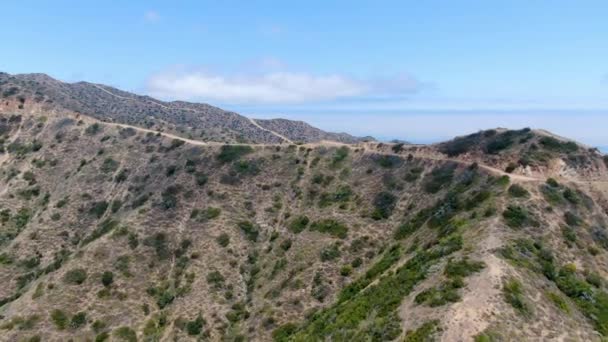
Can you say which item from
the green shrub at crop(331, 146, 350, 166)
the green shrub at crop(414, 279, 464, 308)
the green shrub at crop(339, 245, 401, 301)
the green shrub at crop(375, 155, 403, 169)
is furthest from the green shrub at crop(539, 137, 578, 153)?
the green shrub at crop(414, 279, 464, 308)

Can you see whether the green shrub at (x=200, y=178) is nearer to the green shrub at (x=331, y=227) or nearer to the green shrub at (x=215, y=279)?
the green shrub at (x=215, y=279)

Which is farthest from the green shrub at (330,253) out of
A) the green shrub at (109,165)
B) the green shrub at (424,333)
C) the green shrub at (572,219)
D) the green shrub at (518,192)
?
the green shrub at (109,165)

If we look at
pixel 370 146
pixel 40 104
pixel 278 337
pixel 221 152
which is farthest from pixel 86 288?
pixel 40 104

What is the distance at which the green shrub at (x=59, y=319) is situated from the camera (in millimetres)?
67106

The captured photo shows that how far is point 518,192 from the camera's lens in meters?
64.8

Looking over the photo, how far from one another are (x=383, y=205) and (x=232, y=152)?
39.9m

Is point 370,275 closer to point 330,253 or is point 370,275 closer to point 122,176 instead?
point 330,253

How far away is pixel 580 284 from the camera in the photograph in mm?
50281

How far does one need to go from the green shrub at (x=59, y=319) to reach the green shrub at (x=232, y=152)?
1788 inches

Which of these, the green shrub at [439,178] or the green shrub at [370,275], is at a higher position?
the green shrub at [439,178]

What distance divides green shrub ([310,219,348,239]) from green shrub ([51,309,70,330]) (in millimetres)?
39042

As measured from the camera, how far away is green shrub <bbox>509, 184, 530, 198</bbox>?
Result: 64000 millimetres

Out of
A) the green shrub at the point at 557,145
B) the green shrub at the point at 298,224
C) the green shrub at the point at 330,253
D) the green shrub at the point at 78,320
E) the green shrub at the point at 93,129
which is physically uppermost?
the green shrub at the point at 557,145

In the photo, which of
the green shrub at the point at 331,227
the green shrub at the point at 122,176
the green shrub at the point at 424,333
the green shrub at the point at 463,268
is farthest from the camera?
the green shrub at the point at 122,176
